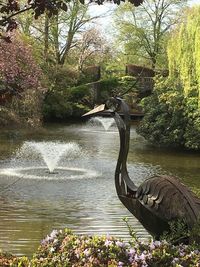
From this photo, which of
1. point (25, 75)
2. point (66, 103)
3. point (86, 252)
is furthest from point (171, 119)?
point (86, 252)

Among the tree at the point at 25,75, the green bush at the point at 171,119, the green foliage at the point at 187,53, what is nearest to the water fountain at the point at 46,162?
the tree at the point at 25,75

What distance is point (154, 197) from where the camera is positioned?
454cm

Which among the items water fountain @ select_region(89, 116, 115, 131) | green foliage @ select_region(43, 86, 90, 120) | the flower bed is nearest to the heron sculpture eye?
the flower bed

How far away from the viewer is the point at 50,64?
91.0 ft

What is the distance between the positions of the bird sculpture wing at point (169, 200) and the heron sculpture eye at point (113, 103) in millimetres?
846

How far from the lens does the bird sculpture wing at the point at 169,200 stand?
4.24 metres

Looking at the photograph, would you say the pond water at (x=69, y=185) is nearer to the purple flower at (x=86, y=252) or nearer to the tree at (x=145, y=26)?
the purple flower at (x=86, y=252)

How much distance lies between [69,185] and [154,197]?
631cm

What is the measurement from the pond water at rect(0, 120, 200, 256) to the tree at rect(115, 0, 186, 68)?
1876 centimetres

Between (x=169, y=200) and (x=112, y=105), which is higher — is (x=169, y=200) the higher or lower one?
the lower one

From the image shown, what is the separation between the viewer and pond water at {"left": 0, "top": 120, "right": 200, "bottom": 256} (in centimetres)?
756

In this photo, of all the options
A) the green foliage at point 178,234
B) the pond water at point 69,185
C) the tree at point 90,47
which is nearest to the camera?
the green foliage at point 178,234

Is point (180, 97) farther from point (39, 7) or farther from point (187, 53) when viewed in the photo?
point (39, 7)

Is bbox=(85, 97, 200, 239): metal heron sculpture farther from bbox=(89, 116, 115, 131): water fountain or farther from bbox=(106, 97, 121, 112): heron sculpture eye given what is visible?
bbox=(89, 116, 115, 131): water fountain
